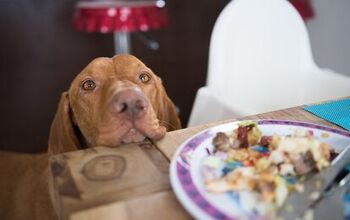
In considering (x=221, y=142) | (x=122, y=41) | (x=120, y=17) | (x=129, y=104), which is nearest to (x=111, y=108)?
(x=129, y=104)

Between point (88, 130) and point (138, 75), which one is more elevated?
point (138, 75)

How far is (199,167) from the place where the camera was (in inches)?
26.0

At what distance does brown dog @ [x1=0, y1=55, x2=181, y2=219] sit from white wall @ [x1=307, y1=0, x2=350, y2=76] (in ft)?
5.70

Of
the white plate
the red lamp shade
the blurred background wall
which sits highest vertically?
the red lamp shade

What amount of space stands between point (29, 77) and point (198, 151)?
262 cm

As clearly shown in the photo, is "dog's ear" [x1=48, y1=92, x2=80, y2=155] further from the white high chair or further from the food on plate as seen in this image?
the food on plate

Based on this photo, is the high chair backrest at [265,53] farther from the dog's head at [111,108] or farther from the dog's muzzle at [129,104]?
the dog's muzzle at [129,104]

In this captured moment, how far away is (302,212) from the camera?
54cm

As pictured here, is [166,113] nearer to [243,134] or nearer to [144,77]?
[144,77]

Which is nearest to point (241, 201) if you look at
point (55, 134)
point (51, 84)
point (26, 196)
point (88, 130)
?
point (88, 130)

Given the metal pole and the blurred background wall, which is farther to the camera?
the blurred background wall

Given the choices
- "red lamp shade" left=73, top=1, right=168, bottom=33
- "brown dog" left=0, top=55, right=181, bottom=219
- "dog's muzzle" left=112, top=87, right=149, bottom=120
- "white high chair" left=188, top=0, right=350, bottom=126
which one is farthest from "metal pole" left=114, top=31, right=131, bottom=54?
"dog's muzzle" left=112, top=87, right=149, bottom=120

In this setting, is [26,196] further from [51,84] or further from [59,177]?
[51,84]

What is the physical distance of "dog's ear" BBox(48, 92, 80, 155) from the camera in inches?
52.4
